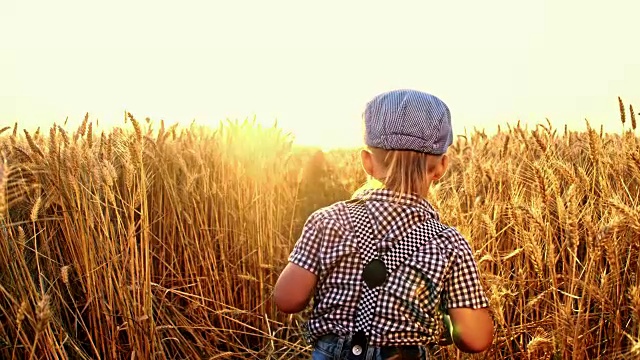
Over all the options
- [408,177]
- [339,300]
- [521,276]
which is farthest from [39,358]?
[521,276]

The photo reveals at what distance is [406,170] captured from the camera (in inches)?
63.3

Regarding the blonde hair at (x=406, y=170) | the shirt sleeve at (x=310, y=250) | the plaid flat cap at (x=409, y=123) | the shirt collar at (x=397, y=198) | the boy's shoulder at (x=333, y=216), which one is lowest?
the shirt sleeve at (x=310, y=250)

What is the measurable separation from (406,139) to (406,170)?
84mm

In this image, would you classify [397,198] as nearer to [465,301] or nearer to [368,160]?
[368,160]

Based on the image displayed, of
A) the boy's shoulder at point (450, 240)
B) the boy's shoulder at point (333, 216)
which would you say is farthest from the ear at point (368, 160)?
the boy's shoulder at point (450, 240)

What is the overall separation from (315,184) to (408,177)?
6.82m

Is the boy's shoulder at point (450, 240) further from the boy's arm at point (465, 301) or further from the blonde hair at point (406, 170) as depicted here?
the blonde hair at point (406, 170)

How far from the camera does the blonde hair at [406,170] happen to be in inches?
62.9

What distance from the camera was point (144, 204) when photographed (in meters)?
2.55

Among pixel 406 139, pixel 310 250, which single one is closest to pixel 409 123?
pixel 406 139

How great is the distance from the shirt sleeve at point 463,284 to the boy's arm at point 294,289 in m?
0.34

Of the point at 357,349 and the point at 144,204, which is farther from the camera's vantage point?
the point at 144,204

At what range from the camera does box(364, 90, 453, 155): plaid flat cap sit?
1573 millimetres

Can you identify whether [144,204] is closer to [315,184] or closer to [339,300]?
[339,300]
